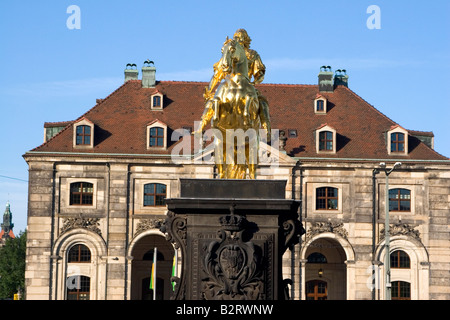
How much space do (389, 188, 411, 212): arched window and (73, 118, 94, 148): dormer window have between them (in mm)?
19683

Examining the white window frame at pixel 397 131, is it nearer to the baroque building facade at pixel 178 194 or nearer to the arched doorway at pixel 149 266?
the baroque building facade at pixel 178 194

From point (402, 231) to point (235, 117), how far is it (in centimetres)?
3807

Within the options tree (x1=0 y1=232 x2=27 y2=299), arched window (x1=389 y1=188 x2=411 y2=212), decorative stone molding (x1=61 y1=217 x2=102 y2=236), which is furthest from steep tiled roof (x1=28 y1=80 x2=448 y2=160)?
tree (x1=0 y1=232 x2=27 y2=299)

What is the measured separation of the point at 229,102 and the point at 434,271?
3906 centimetres

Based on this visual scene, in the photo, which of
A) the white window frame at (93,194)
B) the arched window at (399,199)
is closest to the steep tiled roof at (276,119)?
the white window frame at (93,194)

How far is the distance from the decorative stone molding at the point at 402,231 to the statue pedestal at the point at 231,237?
3916 centimetres

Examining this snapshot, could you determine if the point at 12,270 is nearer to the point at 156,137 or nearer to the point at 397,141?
the point at 156,137

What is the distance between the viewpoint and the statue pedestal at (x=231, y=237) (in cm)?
2347

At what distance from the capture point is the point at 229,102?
26250mm

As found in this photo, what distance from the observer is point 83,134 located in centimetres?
6312

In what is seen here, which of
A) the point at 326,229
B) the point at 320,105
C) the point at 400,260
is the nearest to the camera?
the point at 326,229

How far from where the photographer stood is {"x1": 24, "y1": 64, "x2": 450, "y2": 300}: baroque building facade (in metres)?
61.4

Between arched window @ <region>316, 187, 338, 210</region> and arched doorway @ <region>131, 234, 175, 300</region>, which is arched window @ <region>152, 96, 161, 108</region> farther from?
arched window @ <region>316, 187, 338, 210</region>

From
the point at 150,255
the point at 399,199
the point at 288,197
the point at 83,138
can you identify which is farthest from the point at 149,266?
the point at 399,199
